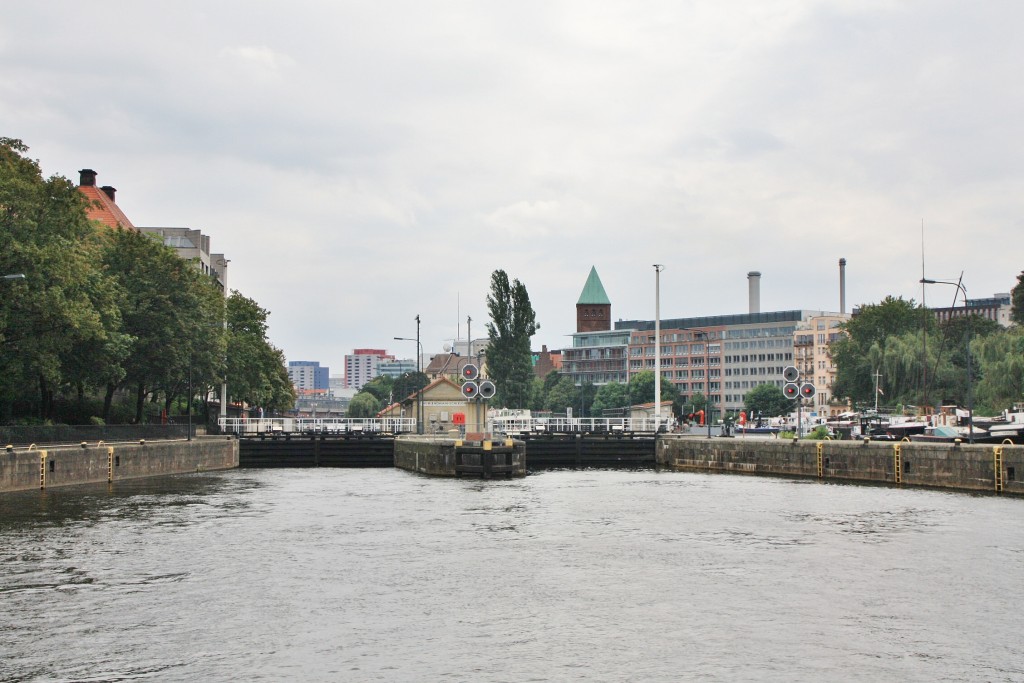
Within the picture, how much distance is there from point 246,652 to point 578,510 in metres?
24.5

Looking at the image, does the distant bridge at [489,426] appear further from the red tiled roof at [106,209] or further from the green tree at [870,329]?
the green tree at [870,329]

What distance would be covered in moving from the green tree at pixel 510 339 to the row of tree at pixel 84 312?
38.3 metres

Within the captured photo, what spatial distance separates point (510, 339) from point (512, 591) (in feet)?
327

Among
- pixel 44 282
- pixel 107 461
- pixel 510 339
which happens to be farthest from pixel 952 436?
pixel 510 339

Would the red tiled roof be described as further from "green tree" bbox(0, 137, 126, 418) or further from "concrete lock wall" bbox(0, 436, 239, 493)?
"green tree" bbox(0, 137, 126, 418)

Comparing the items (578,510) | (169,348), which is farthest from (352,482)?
(578,510)

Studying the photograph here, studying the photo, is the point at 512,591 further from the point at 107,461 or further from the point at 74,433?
the point at 74,433

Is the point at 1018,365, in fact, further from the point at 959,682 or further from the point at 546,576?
the point at 959,682

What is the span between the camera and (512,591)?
25.3 metres

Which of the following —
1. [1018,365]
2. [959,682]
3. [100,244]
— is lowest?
[959,682]

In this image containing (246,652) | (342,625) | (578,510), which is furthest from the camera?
(578,510)

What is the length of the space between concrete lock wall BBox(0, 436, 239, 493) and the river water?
18.7ft

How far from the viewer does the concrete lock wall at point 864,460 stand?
4884 centimetres

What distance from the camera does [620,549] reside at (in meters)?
31.8
